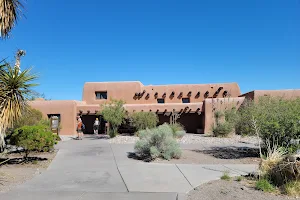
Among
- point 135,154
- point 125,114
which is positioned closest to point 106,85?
point 125,114

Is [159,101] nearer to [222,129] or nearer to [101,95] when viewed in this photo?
[101,95]

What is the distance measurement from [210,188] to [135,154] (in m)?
6.79

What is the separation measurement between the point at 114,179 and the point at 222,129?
54.5ft

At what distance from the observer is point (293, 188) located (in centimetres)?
631

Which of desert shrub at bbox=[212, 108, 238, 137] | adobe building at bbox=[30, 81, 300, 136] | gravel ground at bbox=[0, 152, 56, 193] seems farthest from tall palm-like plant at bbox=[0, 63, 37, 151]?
adobe building at bbox=[30, 81, 300, 136]

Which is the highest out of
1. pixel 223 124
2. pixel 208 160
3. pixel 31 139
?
pixel 223 124

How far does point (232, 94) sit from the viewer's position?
3200 cm

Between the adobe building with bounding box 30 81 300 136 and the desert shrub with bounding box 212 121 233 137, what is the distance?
340 centimetres

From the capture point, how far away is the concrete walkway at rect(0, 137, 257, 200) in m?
6.47

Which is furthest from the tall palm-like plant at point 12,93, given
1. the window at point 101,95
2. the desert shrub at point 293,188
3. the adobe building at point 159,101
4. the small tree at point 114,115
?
the window at point 101,95

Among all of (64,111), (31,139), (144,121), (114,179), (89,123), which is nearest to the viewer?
(114,179)

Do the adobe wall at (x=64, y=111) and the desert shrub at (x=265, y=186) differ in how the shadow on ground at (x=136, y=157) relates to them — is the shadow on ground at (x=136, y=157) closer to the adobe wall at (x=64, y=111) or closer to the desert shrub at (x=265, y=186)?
the desert shrub at (x=265, y=186)

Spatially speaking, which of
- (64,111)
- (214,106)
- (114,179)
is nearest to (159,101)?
(214,106)

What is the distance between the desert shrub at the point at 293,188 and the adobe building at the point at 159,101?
65.8 feet
